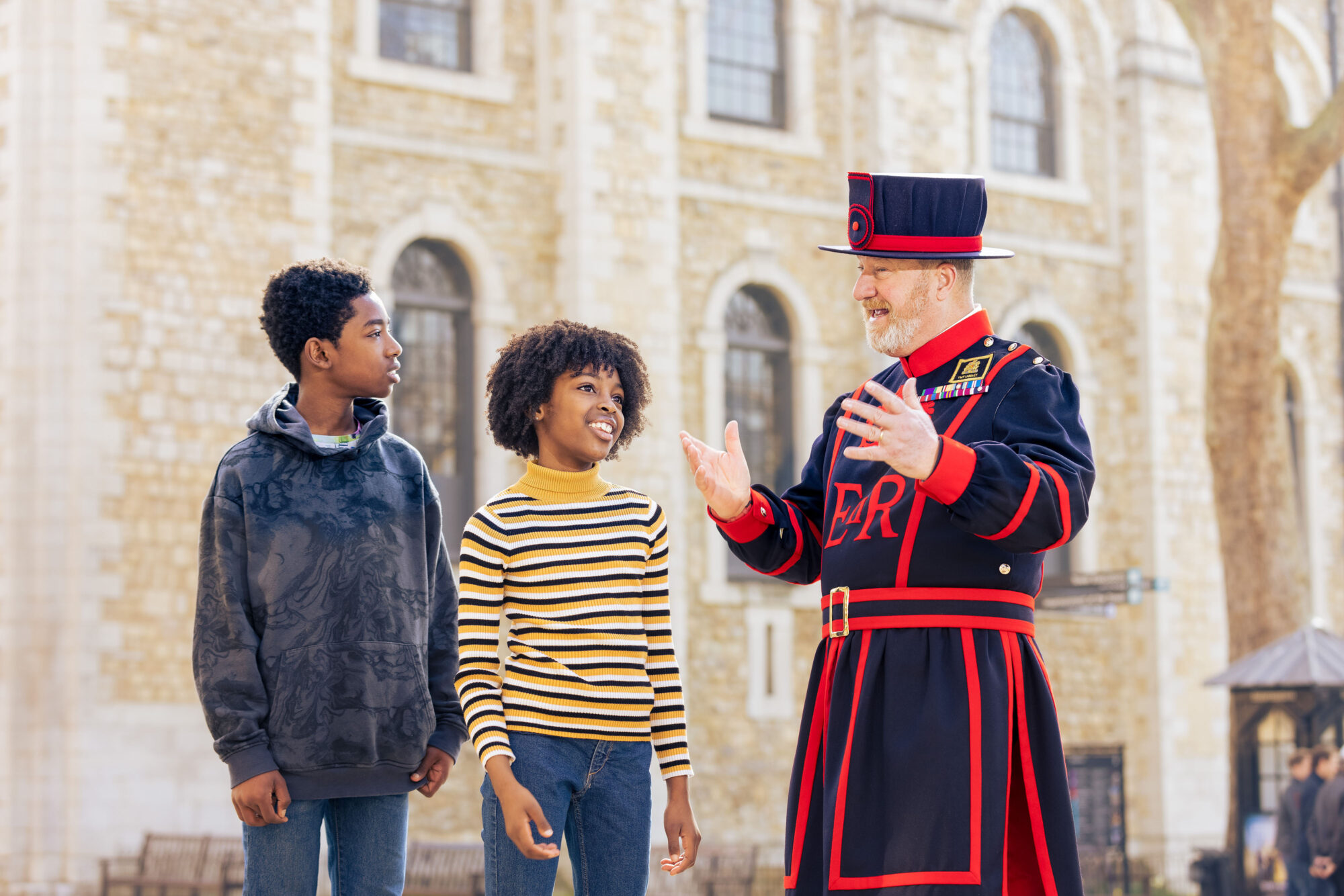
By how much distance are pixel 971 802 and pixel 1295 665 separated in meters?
9.41

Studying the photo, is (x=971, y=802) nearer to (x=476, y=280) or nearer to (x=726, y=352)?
(x=476, y=280)

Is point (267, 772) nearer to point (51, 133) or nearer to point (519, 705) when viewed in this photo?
point (519, 705)

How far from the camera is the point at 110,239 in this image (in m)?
12.6

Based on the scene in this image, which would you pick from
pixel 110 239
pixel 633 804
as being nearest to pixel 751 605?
pixel 110 239

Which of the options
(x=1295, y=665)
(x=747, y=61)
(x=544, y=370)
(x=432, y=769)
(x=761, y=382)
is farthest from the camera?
(x=747, y=61)

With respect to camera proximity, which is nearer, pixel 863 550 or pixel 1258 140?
pixel 863 550

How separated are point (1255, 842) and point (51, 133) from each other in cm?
1059

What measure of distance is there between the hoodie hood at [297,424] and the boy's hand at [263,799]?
804mm

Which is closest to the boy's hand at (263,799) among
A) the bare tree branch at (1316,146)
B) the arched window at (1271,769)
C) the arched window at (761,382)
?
the arched window at (1271,769)

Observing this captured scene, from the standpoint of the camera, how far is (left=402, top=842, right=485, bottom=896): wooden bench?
A: 1209 cm

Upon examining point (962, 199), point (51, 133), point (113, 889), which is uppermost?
point (51, 133)

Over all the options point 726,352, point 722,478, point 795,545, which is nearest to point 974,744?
Result: point 795,545

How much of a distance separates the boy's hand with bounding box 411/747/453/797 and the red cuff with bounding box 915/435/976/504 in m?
1.47

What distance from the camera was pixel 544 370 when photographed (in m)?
4.15
